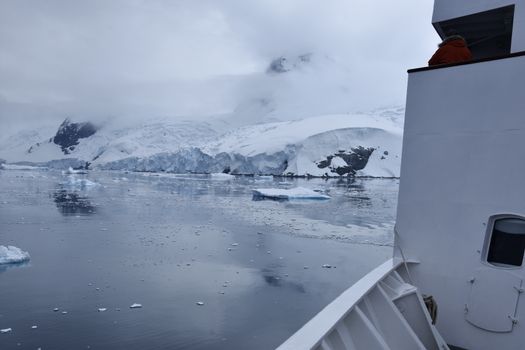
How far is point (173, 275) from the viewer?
7473 mm

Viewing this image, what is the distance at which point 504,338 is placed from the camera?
2.60 metres

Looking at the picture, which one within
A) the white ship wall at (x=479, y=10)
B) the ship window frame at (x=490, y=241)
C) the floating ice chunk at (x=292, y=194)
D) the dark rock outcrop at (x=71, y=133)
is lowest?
the floating ice chunk at (x=292, y=194)

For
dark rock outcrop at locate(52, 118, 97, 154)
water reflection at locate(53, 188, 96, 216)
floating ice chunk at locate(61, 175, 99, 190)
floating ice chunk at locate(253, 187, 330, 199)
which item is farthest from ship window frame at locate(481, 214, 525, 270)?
dark rock outcrop at locate(52, 118, 97, 154)

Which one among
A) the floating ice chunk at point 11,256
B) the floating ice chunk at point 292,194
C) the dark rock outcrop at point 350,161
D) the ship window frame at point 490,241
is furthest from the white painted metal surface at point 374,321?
the dark rock outcrop at point 350,161

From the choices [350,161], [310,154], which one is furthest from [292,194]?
[350,161]

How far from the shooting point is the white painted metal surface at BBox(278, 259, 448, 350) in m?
1.93

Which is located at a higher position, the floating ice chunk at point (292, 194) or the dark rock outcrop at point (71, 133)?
the dark rock outcrop at point (71, 133)

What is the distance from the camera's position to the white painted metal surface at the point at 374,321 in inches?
76.1

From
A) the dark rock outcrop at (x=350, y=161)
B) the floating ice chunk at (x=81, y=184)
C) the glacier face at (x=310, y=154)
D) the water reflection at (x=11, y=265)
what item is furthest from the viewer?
the glacier face at (x=310, y=154)

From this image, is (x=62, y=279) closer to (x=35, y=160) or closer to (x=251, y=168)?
(x=251, y=168)

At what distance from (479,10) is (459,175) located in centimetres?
157

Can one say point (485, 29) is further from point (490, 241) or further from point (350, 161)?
point (350, 161)

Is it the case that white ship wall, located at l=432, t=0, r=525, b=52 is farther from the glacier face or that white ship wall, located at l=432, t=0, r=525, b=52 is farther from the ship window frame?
the glacier face

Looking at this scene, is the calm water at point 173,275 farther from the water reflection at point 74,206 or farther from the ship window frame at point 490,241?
the ship window frame at point 490,241
